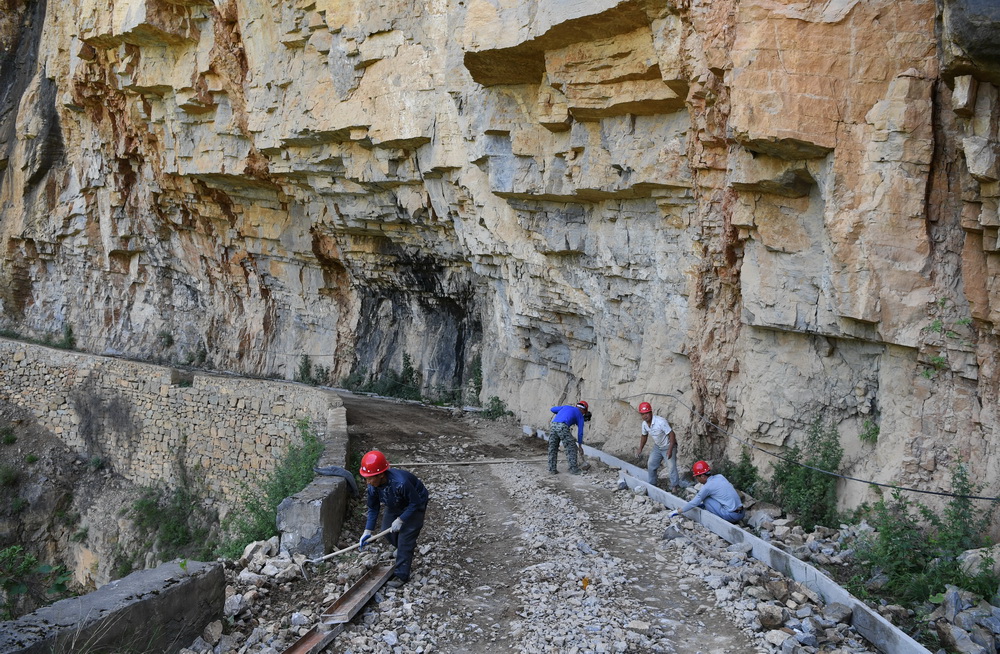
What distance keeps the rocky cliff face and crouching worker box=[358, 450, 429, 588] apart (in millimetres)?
4205

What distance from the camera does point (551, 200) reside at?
37.6ft

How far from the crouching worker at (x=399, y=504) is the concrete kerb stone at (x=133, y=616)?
1.18m

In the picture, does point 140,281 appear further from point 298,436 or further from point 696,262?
point 696,262

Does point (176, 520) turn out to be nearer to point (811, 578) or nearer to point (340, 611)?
point (340, 611)

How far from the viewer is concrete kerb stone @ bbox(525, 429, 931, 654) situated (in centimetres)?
424

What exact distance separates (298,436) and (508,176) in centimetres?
557

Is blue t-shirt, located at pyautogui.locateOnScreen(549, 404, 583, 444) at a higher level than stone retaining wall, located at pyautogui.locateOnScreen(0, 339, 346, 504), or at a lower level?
higher

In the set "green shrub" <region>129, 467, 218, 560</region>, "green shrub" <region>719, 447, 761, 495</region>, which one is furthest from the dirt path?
"green shrub" <region>129, 467, 218, 560</region>

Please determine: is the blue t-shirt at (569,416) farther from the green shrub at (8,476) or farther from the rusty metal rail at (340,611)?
the green shrub at (8,476)

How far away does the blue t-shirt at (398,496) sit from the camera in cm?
543

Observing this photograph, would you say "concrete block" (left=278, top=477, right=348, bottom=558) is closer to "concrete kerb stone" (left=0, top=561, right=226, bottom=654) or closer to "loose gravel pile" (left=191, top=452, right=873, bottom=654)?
"loose gravel pile" (left=191, top=452, right=873, bottom=654)

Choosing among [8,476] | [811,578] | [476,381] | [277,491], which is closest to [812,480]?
[811,578]

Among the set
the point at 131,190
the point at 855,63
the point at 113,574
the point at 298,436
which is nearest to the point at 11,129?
the point at 131,190

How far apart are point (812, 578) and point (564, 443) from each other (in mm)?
4279
